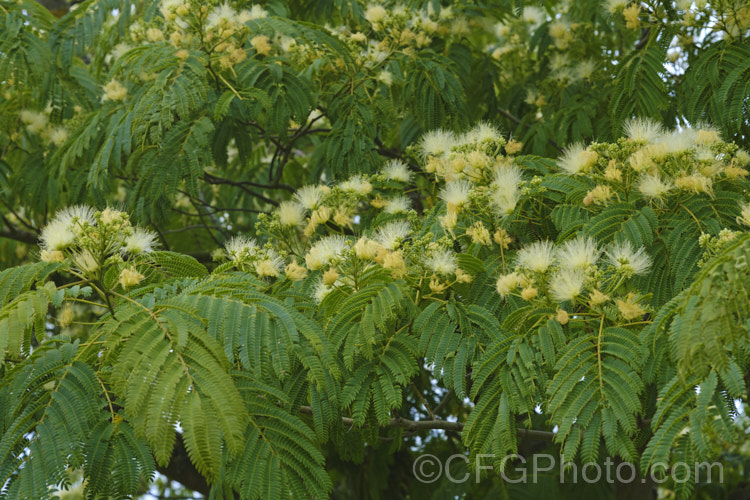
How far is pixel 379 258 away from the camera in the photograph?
3.82m

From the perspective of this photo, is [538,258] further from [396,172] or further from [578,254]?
[396,172]

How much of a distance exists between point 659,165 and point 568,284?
0.89 m

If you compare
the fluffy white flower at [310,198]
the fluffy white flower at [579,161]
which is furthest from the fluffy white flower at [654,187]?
the fluffy white flower at [310,198]

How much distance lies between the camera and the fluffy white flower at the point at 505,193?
13.6ft

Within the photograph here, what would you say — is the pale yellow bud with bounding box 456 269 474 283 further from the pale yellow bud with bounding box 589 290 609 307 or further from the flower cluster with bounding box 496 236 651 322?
the pale yellow bud with bounding box 589 290 609 307

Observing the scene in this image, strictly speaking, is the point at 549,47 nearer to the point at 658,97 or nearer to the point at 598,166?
the point at 658,97

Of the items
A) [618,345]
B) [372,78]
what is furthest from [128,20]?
[618,345]

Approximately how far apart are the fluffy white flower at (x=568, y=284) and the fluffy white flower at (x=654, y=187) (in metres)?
0.65

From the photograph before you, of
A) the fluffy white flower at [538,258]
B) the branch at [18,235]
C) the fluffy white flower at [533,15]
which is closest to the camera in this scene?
the fluffy white flower at [538,258]

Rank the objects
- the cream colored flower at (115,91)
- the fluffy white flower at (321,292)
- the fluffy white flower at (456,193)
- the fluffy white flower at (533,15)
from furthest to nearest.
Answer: the fluffy white flower at (533,15) < the cream colored flower at (115,91) < the fluffy white flower at (456,193) < the fluffy white flower at (321,292)

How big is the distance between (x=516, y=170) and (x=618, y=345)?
1.33 m

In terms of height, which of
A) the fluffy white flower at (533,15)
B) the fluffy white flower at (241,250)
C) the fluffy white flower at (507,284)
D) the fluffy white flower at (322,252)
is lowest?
the fluffy white flower at (507,284)

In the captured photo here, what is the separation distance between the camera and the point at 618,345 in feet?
10.6

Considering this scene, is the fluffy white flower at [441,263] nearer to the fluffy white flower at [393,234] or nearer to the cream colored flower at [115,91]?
the fluffy white flower at [393,234]
